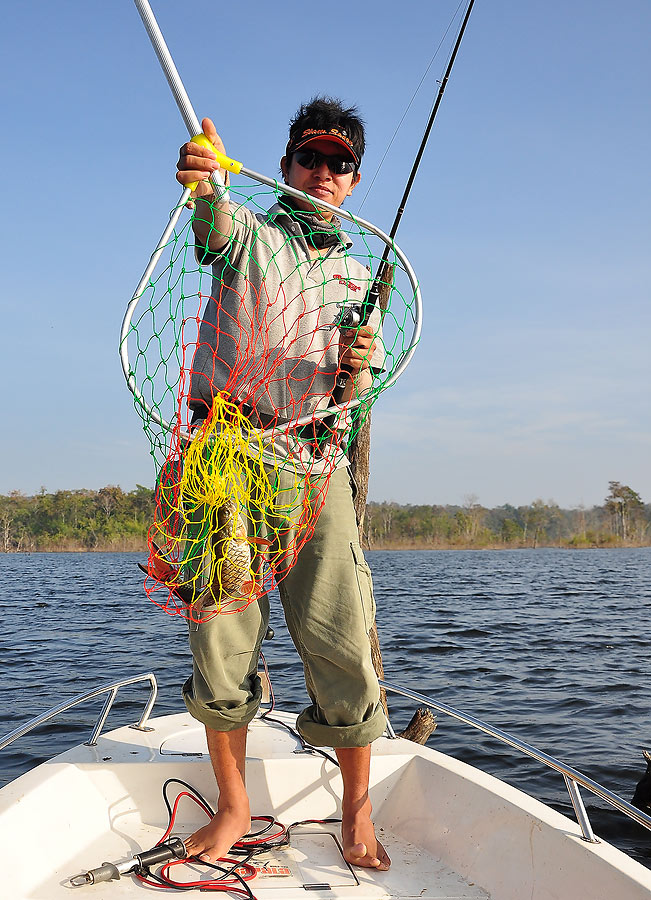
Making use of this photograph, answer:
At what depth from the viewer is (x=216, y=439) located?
241 centimetres

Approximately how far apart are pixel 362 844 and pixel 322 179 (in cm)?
237

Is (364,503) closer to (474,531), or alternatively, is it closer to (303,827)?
(303,827)

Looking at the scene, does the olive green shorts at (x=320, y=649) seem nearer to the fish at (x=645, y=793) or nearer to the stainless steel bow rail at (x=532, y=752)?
the stainless steel bow rail at (x=532, y=752)

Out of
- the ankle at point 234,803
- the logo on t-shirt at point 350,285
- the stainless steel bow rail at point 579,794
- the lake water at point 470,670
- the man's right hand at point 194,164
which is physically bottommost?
the lake water at point 470,670

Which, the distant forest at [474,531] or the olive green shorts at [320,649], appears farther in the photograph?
the distant forest at [474,531]

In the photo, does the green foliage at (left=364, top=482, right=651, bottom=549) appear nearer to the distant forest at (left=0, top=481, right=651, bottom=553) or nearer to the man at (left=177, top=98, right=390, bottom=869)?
the distant forest at (left=0, top=481, right=651, bottom=553)

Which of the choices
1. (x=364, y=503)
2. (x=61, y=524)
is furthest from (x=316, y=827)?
(x=61, y=524)

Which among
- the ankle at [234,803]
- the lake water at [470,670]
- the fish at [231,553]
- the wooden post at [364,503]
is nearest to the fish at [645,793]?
the lake water at [470,670]

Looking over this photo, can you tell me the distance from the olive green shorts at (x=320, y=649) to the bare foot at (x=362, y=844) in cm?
27

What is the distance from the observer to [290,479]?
2.61 metres

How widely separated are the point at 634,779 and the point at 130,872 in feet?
17.4

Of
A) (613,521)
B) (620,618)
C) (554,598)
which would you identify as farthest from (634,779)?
(613,521)

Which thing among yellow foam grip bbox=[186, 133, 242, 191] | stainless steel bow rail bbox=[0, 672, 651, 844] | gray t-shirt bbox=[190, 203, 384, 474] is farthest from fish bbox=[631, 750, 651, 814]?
yellow foam grip bbox=[186, 133, 242, 191]

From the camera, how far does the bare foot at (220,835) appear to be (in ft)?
8.27
